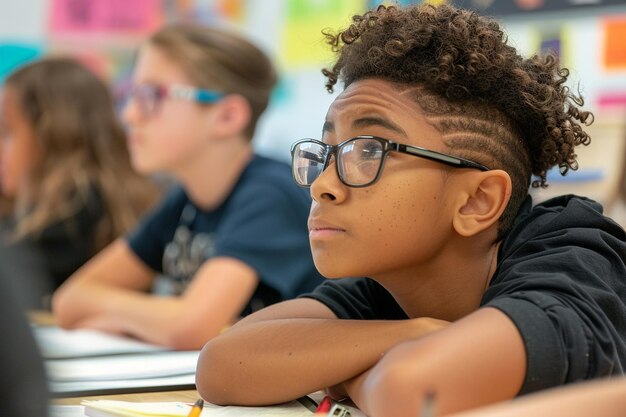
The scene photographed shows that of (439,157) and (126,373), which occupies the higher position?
(439,157)

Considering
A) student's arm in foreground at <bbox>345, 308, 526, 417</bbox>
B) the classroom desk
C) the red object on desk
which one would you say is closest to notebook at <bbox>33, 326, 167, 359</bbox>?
the classroom desk

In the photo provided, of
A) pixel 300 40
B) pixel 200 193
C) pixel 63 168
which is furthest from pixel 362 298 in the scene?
pixel 300 40

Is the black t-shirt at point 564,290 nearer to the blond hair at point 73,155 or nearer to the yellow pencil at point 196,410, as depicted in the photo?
the yellow pencil at point 196,410

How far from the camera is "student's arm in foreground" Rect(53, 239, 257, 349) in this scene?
225 centimetres

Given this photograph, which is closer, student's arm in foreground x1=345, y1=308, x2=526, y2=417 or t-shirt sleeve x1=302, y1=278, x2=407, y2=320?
student's arm in foreground x1=345, y1=308, x2=526, y2=417

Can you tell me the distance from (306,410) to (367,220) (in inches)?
10.7

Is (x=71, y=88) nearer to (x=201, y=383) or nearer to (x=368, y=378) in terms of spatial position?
(x=201, y=383)

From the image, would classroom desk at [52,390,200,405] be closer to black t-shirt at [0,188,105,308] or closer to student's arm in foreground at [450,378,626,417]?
Result: student's arm in foreground at [450,378,626,417]

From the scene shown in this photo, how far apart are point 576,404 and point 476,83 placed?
59 centimetres

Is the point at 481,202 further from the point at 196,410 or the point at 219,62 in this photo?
the point at 219,62

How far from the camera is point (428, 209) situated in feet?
4.20

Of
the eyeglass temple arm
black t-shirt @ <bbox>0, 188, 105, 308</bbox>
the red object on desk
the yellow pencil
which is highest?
the eyeglass temple arm

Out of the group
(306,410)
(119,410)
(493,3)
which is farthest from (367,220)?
(493,3)

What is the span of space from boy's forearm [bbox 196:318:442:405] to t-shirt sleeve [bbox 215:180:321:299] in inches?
40.4
